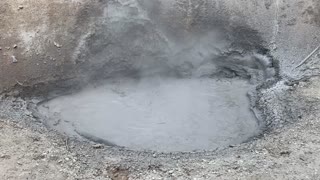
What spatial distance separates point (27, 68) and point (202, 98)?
3.81 meters

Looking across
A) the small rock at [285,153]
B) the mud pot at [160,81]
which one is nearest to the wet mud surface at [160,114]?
the mud pot at [160,81]

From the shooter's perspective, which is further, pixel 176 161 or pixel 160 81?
pixel 160 81

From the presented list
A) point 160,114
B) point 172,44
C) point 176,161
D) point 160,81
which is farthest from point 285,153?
point 172,44

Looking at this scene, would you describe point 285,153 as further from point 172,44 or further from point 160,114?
point 172,44

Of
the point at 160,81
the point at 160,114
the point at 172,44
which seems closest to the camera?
the point at 160,114

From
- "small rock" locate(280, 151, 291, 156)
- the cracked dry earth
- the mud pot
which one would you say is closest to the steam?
the mud pot

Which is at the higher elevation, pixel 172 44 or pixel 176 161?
pixel 172 44

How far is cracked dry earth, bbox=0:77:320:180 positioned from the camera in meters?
6.80

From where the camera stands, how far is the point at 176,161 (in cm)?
724

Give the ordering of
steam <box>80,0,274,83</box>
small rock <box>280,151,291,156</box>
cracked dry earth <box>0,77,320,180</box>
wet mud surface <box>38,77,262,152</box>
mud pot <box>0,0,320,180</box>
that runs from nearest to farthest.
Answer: cracked dry earth <box>0,77,320,180</box>, small rock <box>280,151,291,156</box>, mud pot <box>0,0,320,180</box>, wet mud surface <box>38,77,262,152</box>, steam <box>80,0,274,83</box>

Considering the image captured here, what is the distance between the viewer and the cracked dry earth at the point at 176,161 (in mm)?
6805

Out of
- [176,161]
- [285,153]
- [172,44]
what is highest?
[172,44]

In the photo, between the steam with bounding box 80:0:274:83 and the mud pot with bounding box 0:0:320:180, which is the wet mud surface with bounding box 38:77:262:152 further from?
the steam with bounding box 80:0:274:83

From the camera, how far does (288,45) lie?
10.5 meters
